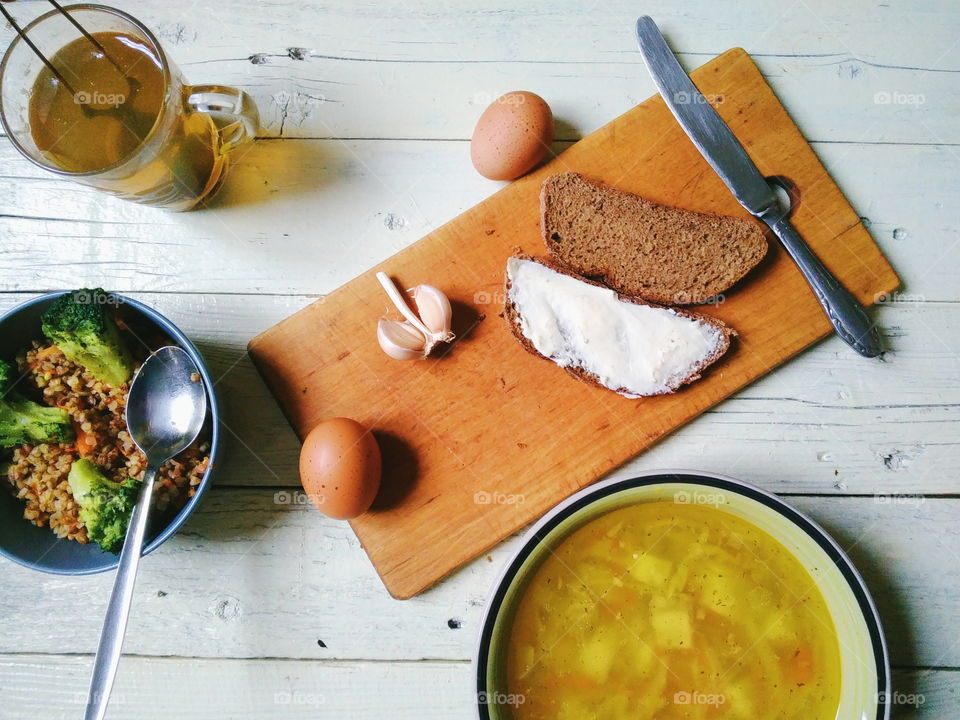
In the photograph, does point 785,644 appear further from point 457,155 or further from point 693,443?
point 457,155

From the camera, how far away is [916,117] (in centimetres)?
160

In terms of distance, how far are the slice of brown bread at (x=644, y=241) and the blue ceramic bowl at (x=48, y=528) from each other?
818 mm

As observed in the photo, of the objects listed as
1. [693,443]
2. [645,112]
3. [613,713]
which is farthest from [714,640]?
[645,112]

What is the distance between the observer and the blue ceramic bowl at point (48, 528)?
1.33 metres

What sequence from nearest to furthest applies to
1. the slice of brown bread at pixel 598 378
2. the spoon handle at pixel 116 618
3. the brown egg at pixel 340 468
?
the spoon handle at pixel 116 618, the brown egg at pixel 340 468, the slice of brown bread at pixel 598 378

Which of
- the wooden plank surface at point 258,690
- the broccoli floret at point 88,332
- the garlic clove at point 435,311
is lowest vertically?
the wooden plank surface at point 258,690

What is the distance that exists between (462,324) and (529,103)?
20.0 inches

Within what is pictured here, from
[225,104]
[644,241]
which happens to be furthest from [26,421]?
[644,241]

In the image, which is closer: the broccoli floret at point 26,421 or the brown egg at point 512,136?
the broccoli floret at point 26,421

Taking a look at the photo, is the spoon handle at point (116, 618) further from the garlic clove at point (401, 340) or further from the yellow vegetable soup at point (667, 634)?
the yellow vegetable soup at point (667, 634)

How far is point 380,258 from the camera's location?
1574mm

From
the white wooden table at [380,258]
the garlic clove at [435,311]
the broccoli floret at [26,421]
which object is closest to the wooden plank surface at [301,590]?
the white wooden table at [380,258]

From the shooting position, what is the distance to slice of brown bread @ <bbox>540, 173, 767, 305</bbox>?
1.49 m

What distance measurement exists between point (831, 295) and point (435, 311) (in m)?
0.87
